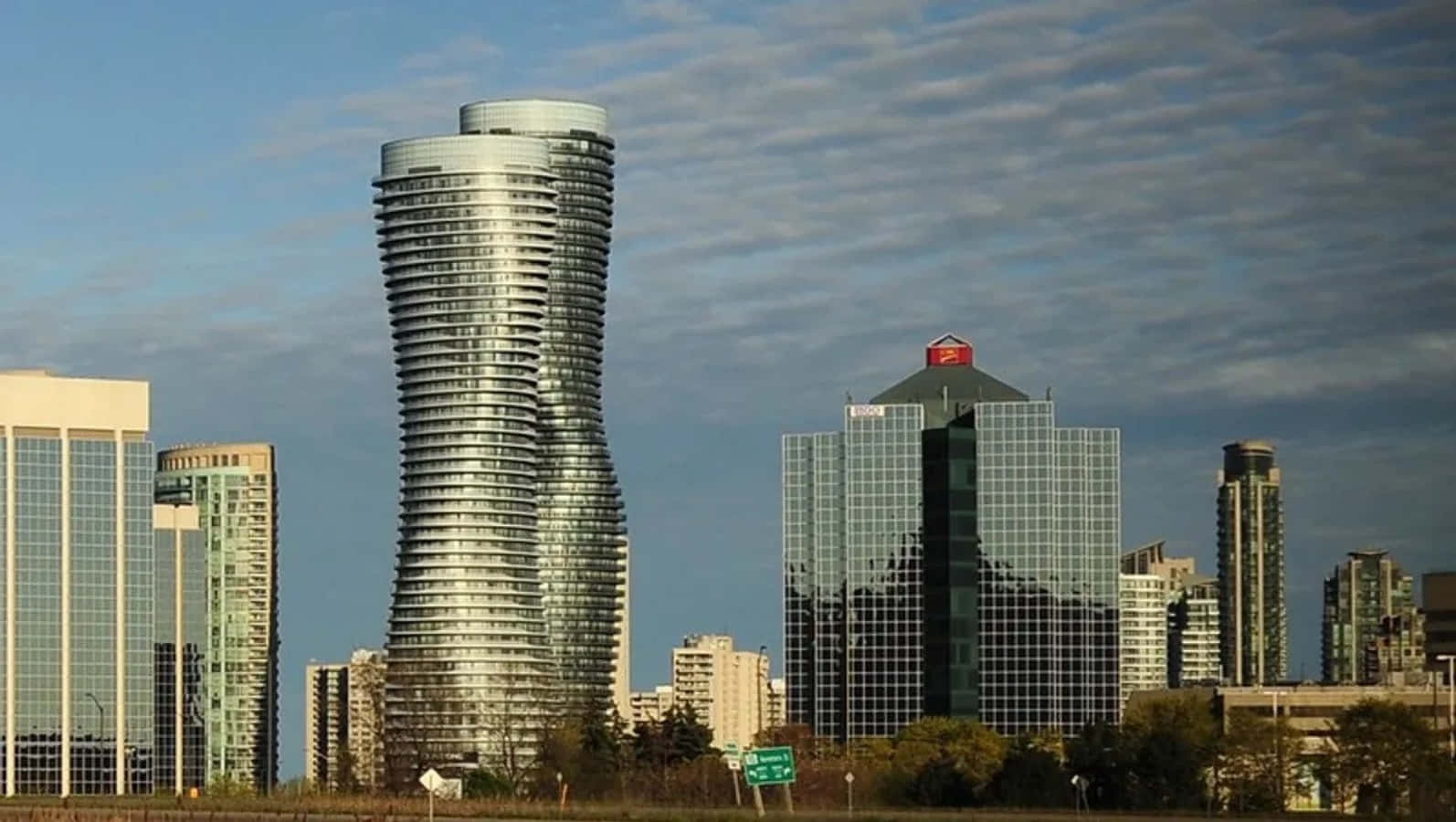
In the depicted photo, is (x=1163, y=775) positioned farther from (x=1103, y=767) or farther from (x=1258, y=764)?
(x=1258, y=764)

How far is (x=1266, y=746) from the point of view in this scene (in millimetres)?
182750

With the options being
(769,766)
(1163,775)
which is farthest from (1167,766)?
(769,766)

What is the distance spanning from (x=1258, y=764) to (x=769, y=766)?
55.8 meters

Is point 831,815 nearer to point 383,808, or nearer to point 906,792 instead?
point 383,808

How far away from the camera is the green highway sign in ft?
434

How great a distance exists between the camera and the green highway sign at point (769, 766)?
132375 mm

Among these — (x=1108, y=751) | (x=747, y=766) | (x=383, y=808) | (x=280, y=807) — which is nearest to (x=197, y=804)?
(x=280, y=807)

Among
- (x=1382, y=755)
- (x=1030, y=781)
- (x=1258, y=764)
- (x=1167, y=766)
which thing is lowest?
(x=1030, y=781)

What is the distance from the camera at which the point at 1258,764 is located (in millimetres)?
180375

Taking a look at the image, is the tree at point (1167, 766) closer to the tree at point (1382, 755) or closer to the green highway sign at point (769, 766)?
the tree at point (1382, 755)

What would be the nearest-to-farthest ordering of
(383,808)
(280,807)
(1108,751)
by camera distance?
(383,808) → (280,807) → (1108,751)

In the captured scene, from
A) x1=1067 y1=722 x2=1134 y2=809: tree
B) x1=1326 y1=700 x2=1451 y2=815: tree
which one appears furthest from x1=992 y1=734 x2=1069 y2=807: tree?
x1=1326 y1=700 x2=1451 y2=815: tree

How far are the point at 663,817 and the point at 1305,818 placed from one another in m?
35.4

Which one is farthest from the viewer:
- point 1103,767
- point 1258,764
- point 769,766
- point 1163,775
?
point 1258,764
